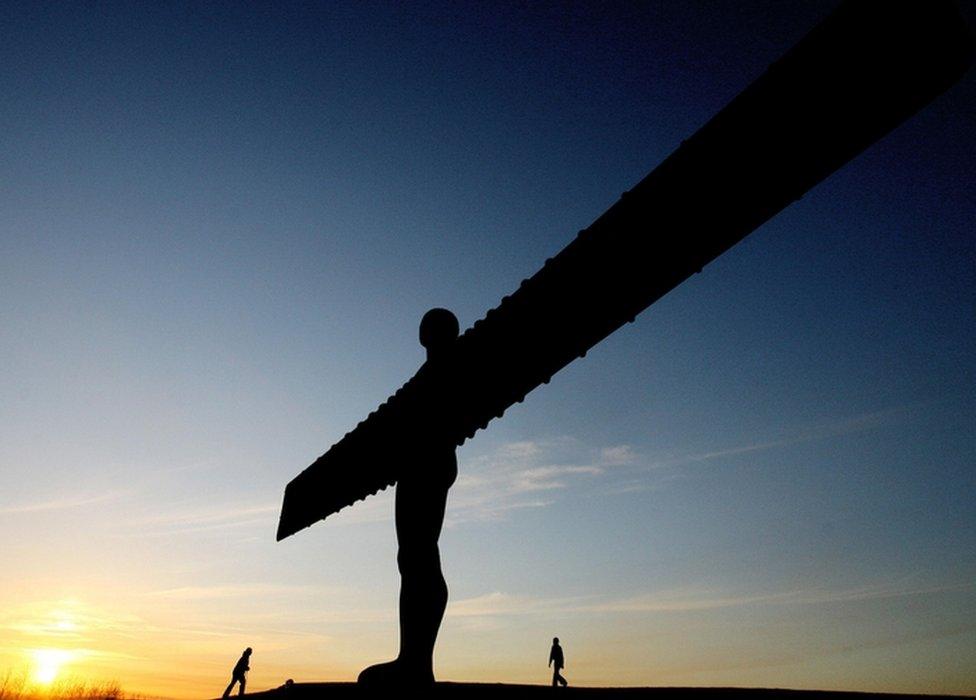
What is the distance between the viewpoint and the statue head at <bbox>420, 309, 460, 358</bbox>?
3406mm

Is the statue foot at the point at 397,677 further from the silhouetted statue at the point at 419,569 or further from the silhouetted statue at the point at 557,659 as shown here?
the silhouetted statue at the point at 557,659

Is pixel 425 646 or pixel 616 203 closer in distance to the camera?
pixel 616 203

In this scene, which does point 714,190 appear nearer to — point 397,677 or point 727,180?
point 727,180

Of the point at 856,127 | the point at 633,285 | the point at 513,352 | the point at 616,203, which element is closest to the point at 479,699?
the point at 513,352

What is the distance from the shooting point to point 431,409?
2.40 meters

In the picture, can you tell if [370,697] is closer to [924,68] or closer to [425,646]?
[425,646]

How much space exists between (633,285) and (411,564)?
2137mm

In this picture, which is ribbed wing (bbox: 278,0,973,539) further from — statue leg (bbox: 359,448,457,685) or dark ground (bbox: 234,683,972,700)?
dark ground (bbox: 234,683,972,700)

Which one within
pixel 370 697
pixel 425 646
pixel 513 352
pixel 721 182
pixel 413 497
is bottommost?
pixel 370 697

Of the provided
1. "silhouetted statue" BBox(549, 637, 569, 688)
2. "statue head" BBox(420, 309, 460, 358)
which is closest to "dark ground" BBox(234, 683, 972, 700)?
"statue head" BBox(420, 309, 460, 358)

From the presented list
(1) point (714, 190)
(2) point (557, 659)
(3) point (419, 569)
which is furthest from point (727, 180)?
(2) point (557, 659)

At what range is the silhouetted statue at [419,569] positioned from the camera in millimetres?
2932

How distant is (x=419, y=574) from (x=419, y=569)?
0.08 feet

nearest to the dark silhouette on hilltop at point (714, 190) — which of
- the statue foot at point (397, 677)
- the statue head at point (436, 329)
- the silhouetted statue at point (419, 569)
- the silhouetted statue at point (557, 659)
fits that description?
the silhouetted statue at point (419, 569)
